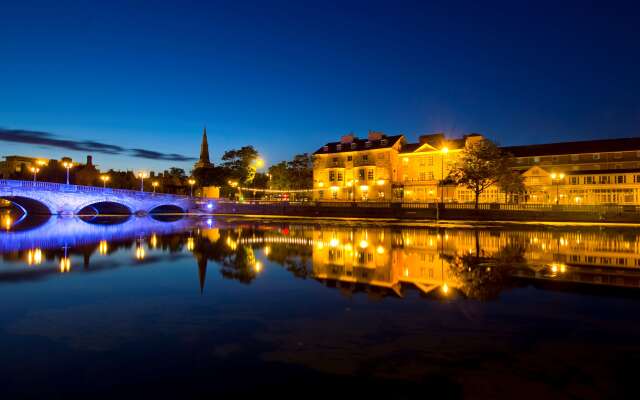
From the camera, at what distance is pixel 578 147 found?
63688 millimetres

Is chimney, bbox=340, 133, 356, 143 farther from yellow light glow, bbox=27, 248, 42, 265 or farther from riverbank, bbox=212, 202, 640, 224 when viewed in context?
yellow light glow, bbox=27, 248, 42, 265

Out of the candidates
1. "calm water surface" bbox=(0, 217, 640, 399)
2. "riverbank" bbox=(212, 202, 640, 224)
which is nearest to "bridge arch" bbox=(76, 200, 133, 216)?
"riverbank" bbox=(212, 202, 640, 224)

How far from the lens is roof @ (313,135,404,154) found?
221ft

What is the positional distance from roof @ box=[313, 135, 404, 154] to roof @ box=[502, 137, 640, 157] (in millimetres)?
21595

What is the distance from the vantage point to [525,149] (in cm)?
6875

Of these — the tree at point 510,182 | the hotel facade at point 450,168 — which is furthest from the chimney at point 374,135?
the tree at point 510,182

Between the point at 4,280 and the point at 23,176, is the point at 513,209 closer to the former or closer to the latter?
the point at 4,280

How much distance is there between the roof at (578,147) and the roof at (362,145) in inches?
850

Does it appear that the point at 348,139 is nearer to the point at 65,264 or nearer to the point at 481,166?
the point at 481,166

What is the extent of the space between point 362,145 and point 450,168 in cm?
1610

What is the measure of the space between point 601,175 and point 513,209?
25.4 meters

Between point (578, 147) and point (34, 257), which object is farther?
point (578, 147)

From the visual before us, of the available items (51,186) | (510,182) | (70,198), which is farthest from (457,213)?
(51,186)

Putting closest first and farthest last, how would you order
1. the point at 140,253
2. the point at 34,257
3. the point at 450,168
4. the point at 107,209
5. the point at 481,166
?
the point at 34,257 → the point at 140,253 → the point at 481,166 → the point at 450,168 → the point at 107,209
